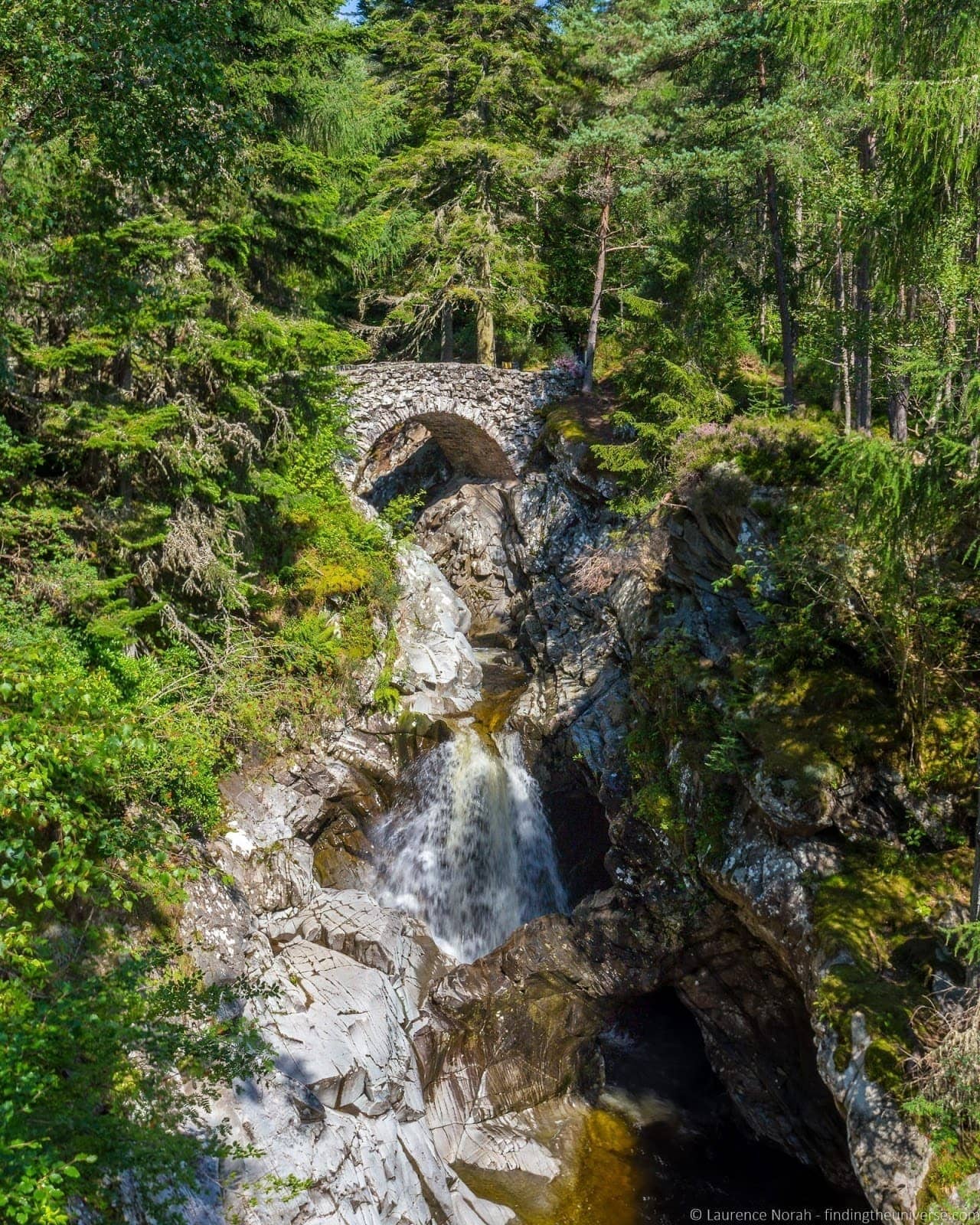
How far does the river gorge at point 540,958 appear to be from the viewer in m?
7.81

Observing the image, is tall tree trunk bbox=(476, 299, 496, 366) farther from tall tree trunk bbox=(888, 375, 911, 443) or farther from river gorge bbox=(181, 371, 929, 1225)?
tall tree trunk bbox=(888, 375, 911, 443)

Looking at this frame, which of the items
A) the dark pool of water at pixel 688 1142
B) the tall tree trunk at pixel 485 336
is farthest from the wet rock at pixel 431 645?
the tall tree trunk at pixel 485 336

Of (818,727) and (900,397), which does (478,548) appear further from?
(818,727)

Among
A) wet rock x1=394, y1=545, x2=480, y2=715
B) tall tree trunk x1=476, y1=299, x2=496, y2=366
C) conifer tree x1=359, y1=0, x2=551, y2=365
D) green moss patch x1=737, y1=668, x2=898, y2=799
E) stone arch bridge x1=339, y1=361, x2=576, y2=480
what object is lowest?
wet rock x1=394, y1=545, x2=480, y2=715

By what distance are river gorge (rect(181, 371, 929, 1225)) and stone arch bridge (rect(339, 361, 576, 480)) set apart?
14.9ft

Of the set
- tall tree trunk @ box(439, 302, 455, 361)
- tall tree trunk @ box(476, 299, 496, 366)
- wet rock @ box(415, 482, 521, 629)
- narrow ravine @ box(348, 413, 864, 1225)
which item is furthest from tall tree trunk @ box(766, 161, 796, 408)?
tall tree trunk @ box(439, 302, 455, 361)

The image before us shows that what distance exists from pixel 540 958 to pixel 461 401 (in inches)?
478

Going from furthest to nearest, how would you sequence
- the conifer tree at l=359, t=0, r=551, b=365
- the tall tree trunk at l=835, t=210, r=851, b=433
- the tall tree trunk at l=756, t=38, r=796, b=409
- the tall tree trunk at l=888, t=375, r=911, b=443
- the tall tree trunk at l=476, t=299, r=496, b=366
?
the tall tree trunk at l=476, t=299, r=496, b=366, the conifer tree at l=359, t=0, r=551, b=365, the tall tree trunk at l=835, t=210, r=851, b=433, the tall tree trunk at l=756, t=38, r=796, b=409, the tall tree trunk at l=888, t=375, r=911, b=443

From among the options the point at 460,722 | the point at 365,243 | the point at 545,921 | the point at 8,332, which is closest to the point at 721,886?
the point at 545,921

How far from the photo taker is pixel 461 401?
59.0ft

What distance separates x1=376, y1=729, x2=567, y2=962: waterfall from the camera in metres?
11.7

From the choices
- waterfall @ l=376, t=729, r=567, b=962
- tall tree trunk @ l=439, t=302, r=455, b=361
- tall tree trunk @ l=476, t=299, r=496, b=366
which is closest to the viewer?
waterfall @ l=376, t=729, r=567, b=962

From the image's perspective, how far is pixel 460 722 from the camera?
13.6 metres

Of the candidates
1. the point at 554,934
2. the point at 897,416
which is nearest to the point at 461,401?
the point at 897,416
